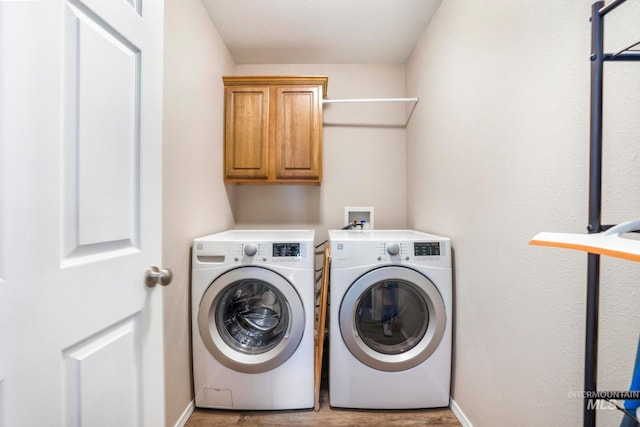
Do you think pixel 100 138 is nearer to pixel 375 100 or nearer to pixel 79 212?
pixel 79 212

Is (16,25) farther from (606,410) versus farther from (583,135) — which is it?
(606,410)

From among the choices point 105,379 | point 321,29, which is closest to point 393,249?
point 105,379

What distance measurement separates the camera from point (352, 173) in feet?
8.24

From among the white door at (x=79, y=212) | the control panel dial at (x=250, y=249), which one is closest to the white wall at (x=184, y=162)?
the control panel dial at (x=250, y=249)

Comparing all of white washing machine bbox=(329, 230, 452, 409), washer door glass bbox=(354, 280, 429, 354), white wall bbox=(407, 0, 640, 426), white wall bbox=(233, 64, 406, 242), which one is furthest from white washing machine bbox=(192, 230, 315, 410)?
white wall bbox=(233, 64, 406, 242)

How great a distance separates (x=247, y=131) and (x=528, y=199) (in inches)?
72.0

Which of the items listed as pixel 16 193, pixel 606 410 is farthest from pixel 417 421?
pixel 16 193

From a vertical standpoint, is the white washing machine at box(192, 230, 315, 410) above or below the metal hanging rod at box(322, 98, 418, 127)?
below

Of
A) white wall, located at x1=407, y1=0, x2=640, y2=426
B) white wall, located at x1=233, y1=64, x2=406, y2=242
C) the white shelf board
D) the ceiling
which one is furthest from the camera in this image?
white wall, located at x1=233, y1=64, x2=406, y2=242

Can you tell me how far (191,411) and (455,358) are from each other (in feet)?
4.97

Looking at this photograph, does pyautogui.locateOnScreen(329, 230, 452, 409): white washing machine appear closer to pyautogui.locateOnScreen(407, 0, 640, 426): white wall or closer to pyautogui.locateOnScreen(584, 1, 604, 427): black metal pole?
pyautogui.locateOnScreen(407, 0, 640, 426): white wall

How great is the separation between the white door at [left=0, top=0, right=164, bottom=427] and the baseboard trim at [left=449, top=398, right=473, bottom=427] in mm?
1444

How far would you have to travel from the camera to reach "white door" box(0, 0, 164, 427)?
0.47 m

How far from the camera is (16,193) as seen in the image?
0.48 m
